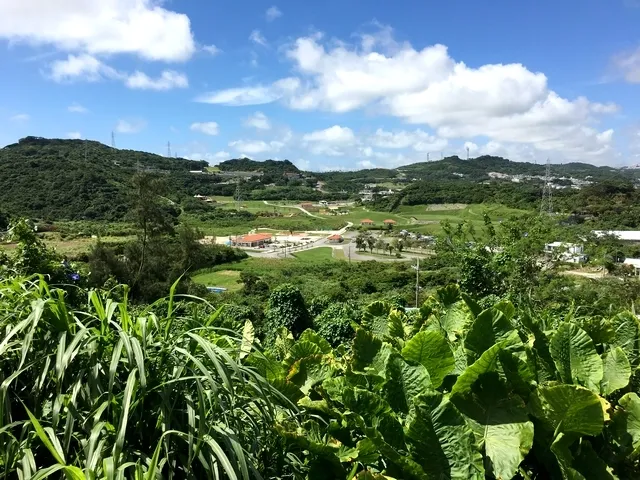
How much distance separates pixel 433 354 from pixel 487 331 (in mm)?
171

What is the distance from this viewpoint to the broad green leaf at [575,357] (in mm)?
1327

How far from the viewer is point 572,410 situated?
1.08 metres

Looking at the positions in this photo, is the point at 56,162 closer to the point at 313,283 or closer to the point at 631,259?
the point at 313,283

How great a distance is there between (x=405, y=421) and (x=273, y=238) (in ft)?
188

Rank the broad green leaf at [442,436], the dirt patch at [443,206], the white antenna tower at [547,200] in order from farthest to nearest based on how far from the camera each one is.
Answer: the dirt patch at [443,206] → the white antenna tower at [547,200] → the broad green leaf at [442,436]

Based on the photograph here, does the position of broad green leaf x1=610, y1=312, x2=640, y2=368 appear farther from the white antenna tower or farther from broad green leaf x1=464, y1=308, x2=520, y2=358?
the white antenna tower

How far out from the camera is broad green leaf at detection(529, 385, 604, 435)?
1059 millimetres

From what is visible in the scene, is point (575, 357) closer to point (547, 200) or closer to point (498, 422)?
point (498, 422)

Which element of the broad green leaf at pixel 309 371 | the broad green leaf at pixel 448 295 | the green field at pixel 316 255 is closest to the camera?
the broad green leaf at pixel 309 371

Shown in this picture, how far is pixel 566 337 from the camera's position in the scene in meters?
1.34

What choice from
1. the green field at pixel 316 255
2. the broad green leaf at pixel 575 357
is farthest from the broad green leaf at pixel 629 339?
the green field at pixel 316 255

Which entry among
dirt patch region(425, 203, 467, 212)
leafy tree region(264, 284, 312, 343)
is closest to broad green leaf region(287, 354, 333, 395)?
leafy tree region(264, 284, 312, 343)

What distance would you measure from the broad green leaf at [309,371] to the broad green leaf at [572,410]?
675mm

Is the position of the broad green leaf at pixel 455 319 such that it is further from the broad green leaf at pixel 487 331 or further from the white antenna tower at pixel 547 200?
the white antenna tower at pixel 547 200
